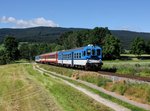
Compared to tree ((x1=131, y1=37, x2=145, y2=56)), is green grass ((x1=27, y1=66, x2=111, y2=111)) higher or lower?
lower

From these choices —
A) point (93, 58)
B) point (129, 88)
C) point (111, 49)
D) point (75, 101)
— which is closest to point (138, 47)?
point (111, 49)

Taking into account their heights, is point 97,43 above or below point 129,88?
above

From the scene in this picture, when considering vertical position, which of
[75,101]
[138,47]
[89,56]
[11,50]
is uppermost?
[138,47]

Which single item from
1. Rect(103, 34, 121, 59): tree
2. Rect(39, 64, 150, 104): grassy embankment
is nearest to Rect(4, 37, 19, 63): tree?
Rect(103, 34, 121, 59): tree

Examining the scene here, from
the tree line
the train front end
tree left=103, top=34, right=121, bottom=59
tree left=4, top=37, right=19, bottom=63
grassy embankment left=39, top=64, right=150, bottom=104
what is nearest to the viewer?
grassy embankment left=39, top=64, right=150, bottom=104

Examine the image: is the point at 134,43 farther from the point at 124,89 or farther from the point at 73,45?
the point at 124,89

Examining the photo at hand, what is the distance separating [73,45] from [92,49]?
14077cm

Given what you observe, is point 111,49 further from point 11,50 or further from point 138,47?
point 11,50

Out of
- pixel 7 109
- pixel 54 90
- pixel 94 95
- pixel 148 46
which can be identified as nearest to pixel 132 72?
pixel 54 90

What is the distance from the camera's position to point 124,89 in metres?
27.6

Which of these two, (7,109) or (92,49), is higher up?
(92,49)

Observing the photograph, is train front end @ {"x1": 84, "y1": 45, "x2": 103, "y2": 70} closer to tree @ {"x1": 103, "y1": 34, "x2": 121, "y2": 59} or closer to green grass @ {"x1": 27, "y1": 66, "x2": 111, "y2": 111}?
green grass @ {"x1": 27, "y1": 66, "x2": 111, "y2": 111}

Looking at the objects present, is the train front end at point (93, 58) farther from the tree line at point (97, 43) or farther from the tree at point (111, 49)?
the tree at point (111, 49)

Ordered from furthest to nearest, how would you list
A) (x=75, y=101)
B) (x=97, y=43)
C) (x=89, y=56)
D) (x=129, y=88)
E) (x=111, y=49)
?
(x=97, y=43) → (x=111, y=49) → (x=89, y=56) → (x=129, y=88) → (x=75, y=101)
